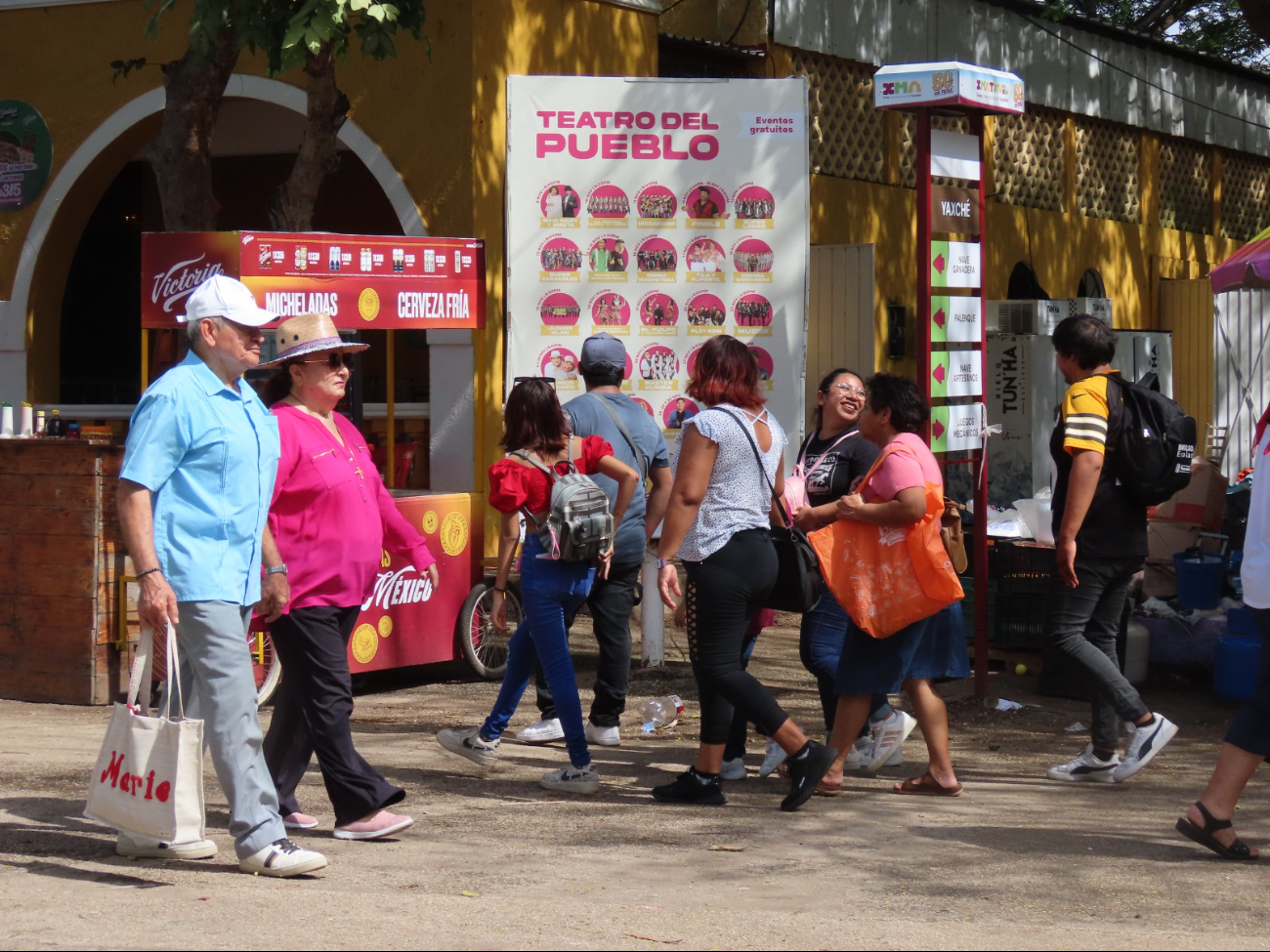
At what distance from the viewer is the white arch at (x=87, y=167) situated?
36.4 feet

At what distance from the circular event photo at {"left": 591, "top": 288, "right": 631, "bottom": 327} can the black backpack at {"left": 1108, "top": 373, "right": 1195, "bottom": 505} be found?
350cm

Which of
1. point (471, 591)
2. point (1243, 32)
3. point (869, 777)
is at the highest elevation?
point (1243, 32)

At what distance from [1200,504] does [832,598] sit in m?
4.82

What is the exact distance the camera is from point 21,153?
41.1ft

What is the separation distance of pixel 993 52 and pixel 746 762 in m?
10.0

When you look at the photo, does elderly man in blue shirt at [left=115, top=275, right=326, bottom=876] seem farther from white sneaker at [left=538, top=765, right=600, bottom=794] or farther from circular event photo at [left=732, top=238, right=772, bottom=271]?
circular event photo at [left=732, top=238, right=772, bottom=271]

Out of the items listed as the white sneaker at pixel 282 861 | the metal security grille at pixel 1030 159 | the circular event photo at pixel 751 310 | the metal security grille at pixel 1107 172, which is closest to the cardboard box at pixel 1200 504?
the circular event photo at pixel 751 310

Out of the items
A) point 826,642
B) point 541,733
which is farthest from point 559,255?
point 826,642

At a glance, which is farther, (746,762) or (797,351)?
(797,351)

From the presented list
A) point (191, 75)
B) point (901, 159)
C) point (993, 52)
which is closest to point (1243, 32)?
point (993, 52)

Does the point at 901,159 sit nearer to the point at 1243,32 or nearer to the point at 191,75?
the point at 191,75

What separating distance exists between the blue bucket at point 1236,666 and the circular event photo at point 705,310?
331cm

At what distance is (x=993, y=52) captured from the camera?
1554 centimetres

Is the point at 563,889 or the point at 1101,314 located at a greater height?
the point at 1101,314
